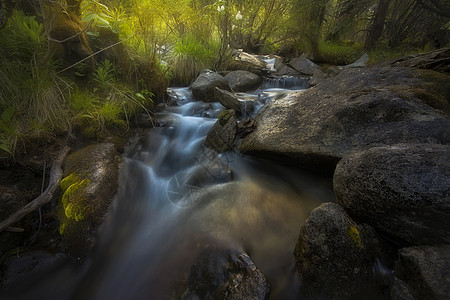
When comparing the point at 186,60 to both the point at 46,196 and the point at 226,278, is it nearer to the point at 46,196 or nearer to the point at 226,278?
the point at 46,196

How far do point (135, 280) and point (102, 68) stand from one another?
3377 millimetres

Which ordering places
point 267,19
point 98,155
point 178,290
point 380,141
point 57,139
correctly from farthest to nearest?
point 267,19 → point 57,139 → point 98,155 → point 380,141 → point 178,290

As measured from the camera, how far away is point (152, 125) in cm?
380

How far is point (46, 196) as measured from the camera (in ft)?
6.25

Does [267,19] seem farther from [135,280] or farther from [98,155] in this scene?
[135,280]

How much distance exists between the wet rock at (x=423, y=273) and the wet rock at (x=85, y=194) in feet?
8.04

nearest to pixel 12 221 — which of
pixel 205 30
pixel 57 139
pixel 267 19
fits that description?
pixel 57 139

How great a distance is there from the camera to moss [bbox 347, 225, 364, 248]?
1461 millimetres

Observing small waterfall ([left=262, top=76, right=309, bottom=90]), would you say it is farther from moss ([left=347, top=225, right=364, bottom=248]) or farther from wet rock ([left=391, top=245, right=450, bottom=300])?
wet rock ([left=391, top=245, right=450, bottom=300])

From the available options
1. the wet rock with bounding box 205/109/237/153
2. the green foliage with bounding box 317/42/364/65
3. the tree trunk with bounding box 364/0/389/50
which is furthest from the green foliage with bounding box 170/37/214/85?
the tree trunk with bounding box 364/0/389/50

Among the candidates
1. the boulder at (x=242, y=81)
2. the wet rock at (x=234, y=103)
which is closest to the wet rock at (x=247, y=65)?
the boulder at (x=242, y=81)

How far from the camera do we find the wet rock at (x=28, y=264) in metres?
1.58

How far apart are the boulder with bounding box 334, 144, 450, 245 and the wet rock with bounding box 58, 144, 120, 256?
2.37 metres

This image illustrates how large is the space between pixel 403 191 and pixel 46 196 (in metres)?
3.06
